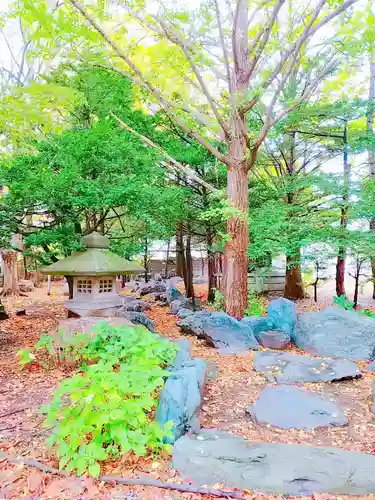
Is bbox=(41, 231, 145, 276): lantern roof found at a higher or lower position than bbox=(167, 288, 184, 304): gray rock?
higher

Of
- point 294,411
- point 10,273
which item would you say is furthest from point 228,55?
point 10,273

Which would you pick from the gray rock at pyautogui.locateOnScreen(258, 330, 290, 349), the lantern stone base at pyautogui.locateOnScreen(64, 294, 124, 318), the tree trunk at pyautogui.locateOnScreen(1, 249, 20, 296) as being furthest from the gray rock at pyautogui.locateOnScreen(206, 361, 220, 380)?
the tree trunk at pyautogui.locateOnScreen(1, 249, 20, 296)

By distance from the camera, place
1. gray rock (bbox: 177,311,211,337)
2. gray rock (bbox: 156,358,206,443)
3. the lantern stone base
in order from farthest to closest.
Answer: gray rock (bbox: 177,311,211,337)
the lantern stone base
gray rock (bbox: 156,358,206,443)

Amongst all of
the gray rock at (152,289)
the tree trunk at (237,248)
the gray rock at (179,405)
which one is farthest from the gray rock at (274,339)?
the gray rock at (152,289)

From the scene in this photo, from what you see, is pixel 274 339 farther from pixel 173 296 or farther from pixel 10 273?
pixel 10 273

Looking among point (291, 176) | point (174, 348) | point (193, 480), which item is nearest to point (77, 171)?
point (174, 348)

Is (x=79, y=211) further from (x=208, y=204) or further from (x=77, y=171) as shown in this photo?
(x=208, y=204)

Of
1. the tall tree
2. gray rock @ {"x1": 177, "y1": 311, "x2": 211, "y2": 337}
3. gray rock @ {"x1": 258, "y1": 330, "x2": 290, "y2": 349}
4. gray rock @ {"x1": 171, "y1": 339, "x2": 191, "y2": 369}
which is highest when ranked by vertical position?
the tall tree

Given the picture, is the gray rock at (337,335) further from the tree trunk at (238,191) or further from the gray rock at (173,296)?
the gray rock at (173,296)

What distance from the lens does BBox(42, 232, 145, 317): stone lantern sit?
5191 millimetres

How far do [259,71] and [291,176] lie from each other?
2900 millimetres

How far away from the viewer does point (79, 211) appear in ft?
20.9

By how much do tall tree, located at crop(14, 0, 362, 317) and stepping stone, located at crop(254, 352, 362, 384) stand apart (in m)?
2.45

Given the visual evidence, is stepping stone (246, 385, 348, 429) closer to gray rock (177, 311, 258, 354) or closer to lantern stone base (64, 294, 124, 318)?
gray rock (177, 311, 258, 354)
